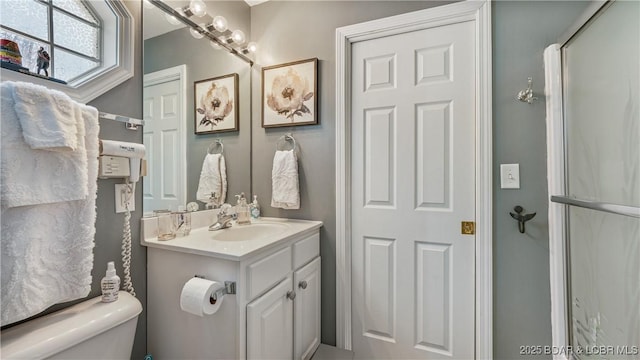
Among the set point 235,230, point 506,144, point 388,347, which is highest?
point 506,144

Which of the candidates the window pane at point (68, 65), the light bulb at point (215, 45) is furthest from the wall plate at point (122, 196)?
the light bulb at point (215, 45)

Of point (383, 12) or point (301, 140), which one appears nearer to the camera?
point (383, 12)

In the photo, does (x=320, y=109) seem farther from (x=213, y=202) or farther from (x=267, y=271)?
(x=267, y=271)

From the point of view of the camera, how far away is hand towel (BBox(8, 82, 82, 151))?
0.70m

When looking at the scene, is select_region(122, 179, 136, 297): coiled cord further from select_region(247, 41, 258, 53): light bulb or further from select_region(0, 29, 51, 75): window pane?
select_region(247, 41, 258, 53): light bulb

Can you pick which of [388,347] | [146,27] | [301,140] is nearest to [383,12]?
[301,140]

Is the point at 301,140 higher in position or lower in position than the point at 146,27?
lower

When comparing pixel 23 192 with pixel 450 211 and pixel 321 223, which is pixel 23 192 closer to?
pixel 321 223

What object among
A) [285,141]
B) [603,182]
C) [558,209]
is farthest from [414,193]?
[285,141]

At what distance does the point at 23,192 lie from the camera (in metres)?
0.70

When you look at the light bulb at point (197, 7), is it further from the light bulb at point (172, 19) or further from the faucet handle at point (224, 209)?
the faucet handle at point (224, 209)

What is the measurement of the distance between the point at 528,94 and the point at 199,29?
175cm

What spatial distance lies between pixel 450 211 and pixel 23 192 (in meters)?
1.69

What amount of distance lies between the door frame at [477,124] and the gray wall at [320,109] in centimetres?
6
